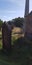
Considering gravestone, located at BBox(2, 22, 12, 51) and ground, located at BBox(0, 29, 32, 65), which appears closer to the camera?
ground, located at BBox(0, 29, 32, 65)

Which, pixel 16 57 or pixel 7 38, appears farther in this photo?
pixel 7 38

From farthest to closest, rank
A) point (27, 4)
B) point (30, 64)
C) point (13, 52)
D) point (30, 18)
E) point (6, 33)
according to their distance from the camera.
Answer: point (27, 4)
point (30, 18)
point (6, 33)
point (13, 52)
point (30, 64)

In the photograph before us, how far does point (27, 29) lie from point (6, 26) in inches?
323

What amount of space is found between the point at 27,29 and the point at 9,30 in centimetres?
818

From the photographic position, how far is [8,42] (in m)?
17.1

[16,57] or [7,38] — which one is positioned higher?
[7,38]

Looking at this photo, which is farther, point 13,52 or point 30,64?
point 13,52

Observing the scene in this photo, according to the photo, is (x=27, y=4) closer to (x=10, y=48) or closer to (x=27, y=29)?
(x=27, y=29)

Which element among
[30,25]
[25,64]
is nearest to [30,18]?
[30,25]

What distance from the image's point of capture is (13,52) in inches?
637

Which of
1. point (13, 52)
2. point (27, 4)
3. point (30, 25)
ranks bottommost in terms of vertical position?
point (13, 52)

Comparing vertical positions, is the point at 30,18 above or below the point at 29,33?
above

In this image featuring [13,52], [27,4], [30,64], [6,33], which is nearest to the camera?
[30,64]

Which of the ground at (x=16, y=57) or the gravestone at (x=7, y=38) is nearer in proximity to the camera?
the ground at (x=16, y=57)
